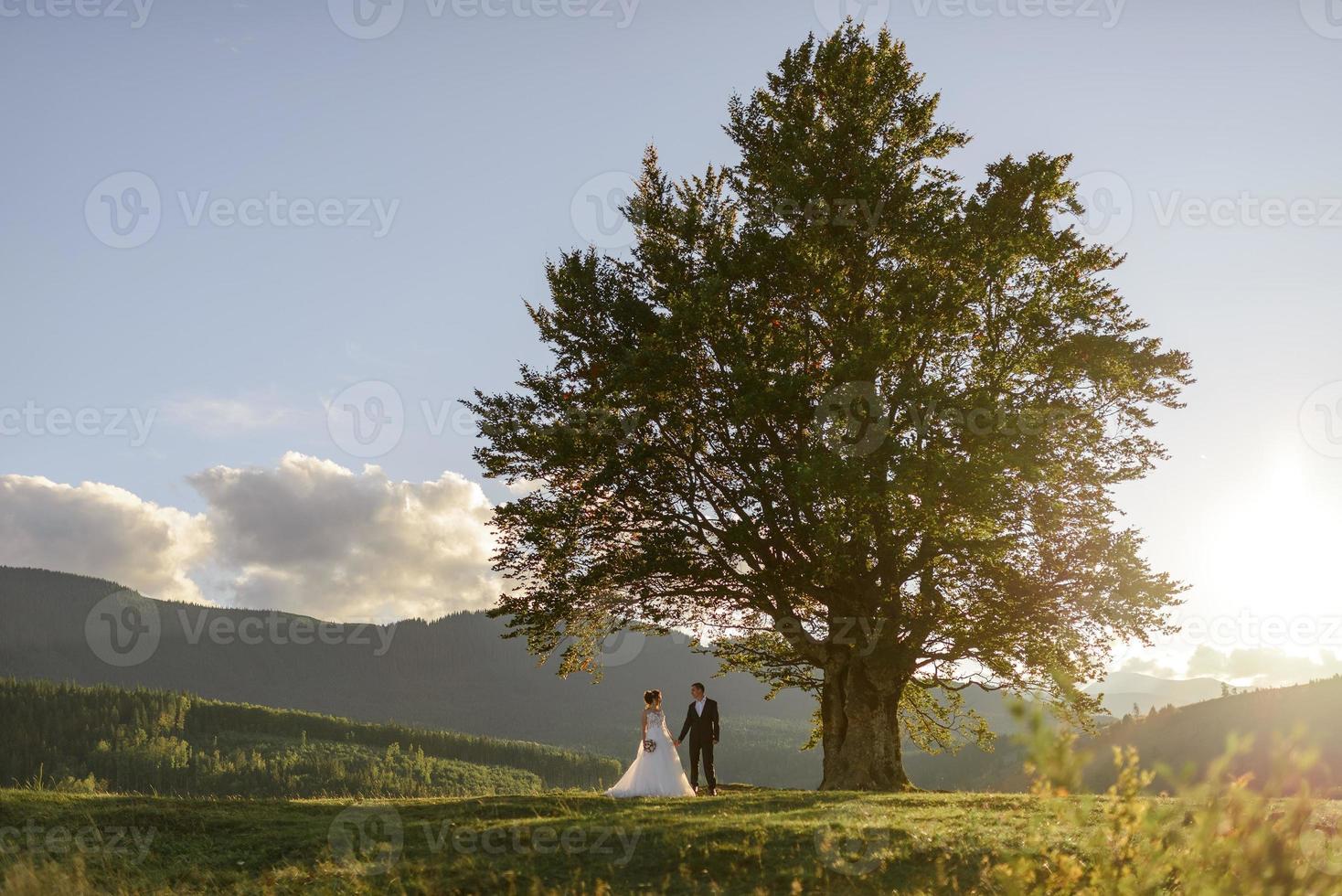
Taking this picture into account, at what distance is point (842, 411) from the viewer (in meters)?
23.8

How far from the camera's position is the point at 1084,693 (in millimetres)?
26016

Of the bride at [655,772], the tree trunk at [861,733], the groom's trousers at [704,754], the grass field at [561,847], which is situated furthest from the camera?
the tree trunk at [861,733]

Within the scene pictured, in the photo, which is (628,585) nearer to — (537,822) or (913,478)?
(913,478)

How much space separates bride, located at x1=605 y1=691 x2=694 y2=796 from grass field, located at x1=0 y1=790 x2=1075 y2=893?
3209 mm

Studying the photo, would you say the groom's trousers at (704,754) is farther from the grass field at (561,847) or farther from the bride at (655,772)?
the grass field at (561,847)

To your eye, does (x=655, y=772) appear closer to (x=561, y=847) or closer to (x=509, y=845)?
(x=509, y=845)

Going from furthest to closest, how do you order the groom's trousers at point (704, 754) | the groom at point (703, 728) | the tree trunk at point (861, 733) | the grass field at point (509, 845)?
the tree trunk at point (861, 733)
the groom's trousers at point (704, 754)
the groom at point (703, 728)
the grass field at point (509, 845)

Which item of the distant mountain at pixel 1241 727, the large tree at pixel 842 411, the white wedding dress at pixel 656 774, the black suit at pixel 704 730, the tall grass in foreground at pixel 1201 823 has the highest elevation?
the large tree at pixel 842 411

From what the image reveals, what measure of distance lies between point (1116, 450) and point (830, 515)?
34.3ft

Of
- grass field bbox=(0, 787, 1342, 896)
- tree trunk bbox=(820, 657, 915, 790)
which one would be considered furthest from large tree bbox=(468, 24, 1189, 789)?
grass field bbox=(0, 787, 1342, 896)

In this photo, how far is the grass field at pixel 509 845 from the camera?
12.6m

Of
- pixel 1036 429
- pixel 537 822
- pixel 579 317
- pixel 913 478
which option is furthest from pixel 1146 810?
pixel 579 317

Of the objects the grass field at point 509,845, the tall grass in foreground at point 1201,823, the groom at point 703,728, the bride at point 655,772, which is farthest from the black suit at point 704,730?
the tall grass in foreground at point 1201,823

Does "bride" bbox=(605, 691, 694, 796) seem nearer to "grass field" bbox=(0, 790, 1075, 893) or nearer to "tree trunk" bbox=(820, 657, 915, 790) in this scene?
"grass field" bbox=(0, 790, 1075, 893)
